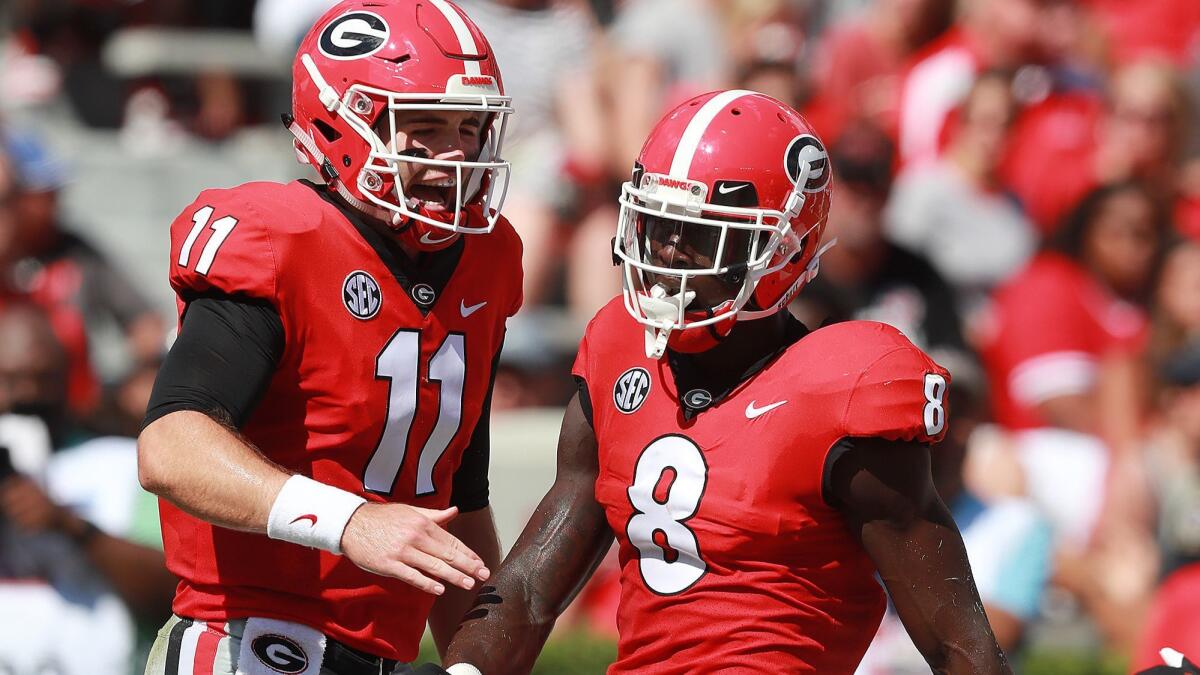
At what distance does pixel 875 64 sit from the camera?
8.79 metres

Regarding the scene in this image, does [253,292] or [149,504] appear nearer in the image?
[253,292]

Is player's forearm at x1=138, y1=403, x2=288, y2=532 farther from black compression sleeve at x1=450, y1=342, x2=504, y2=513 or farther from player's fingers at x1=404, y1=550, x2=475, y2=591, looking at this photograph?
black compression sleeve at x1=450, y1=342, x2=504, y2=513

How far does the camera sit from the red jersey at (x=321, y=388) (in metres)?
3.30

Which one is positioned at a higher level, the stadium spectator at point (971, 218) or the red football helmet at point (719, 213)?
the red football helmet at point (719, 213)

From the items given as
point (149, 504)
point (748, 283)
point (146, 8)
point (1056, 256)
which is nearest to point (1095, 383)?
point (1056, 256)

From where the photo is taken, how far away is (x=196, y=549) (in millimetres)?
3404

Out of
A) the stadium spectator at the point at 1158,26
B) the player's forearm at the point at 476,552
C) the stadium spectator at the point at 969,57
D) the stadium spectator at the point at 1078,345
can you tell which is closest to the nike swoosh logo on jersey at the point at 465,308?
the player's forearm at the point at 476,552

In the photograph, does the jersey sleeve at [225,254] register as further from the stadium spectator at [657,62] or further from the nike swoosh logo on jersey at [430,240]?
the stadium spectator at [657,62]

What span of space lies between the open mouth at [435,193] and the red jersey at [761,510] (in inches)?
21.8

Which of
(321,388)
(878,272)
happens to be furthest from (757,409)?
(878,272)

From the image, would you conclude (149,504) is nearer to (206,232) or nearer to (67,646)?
(67,646)

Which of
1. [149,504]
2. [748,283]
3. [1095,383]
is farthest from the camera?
[1095,383]

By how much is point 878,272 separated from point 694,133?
3.99 metres

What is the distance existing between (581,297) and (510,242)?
13.9 ft
